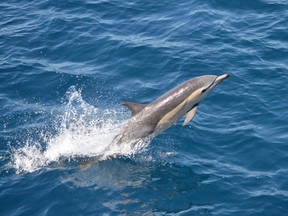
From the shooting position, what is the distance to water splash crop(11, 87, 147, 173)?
561 inches

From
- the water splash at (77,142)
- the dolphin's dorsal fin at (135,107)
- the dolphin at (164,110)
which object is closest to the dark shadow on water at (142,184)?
the water splash at (77,142)

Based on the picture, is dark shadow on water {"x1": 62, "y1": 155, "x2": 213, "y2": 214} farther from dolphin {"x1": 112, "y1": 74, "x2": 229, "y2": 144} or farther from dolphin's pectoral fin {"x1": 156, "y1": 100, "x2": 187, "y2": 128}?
dolphin's pectoral fin {"x1": 156, "y1": 100, "x2": 187, "y2": 128}

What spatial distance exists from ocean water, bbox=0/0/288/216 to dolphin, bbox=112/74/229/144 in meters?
0.56

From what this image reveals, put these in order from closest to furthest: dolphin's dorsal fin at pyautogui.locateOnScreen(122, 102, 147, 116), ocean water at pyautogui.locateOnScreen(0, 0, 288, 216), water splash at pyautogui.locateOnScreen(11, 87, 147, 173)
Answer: ocean water at pyautogui.locateOnScreen(0, 0, 288, 216)
dolphin's dorsal fin at pyautogui.locateOnScreen(122, 102, 147, 116)
water splash at pyautogui.locateOnScreen(11, 87, 147, 173)

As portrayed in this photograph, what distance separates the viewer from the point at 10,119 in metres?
16.0

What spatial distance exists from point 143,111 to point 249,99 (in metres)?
4.27

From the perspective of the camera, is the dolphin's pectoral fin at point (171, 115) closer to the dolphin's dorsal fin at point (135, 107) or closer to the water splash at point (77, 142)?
the dolphin's dorsal fin at point (135, 107)

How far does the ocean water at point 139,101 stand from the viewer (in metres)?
12.8

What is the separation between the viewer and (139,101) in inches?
656

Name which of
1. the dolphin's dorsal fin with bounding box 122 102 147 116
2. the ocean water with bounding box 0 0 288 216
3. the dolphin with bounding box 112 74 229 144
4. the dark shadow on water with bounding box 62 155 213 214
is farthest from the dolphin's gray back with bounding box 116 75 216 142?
the dark shadow on water with bounding box 62 155 213 214

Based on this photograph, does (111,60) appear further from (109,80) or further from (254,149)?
(254,149)

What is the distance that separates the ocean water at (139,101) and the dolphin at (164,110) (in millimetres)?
558

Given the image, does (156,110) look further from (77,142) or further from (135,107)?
(77,142)

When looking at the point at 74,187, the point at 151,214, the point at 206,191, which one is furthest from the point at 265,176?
the point at 74,187
